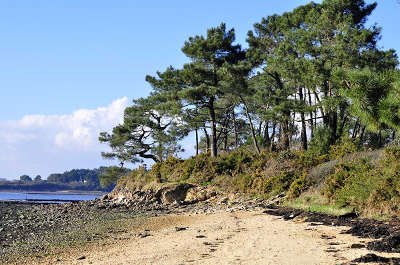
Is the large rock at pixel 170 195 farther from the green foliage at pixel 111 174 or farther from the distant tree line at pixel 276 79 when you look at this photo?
the green foliage at pixel 111 174

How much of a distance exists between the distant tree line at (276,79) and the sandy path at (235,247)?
414 inches

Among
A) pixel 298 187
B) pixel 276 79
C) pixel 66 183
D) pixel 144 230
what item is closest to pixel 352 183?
pixel 298 187

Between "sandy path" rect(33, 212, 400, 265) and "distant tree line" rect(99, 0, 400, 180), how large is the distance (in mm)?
10525

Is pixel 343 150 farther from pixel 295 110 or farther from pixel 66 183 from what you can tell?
pixel 66 183

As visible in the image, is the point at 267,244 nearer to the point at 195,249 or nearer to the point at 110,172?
→ the point at 195,249

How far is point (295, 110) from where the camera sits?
2669cm

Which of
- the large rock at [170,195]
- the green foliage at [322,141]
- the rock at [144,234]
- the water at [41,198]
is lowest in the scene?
the water at [41,198]

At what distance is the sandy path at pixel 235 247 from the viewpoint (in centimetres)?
830

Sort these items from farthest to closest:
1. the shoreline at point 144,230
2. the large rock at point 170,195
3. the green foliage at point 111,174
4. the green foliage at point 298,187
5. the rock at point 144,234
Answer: the green foliage at point 111,174 < the large rock at point 170,195 < the green foliage at point 298,187 < the rock at point 144,234 < the shoreline at point 144,230

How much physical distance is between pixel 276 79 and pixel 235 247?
23.4 metres

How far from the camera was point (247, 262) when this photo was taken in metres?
7.98

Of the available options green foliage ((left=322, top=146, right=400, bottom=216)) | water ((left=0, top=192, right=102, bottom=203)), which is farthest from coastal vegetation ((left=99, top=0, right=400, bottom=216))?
water ((left=0, top=192, right=102, bottom=203))

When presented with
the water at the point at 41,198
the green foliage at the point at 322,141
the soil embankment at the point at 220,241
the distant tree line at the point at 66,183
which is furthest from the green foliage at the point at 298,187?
the distant tree line at the point at 66,183

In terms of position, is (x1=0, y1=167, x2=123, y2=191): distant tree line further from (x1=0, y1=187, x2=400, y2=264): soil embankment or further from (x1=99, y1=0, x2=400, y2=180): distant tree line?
(x1=0, y1=187, x2=400, y2=264): soil embankment
